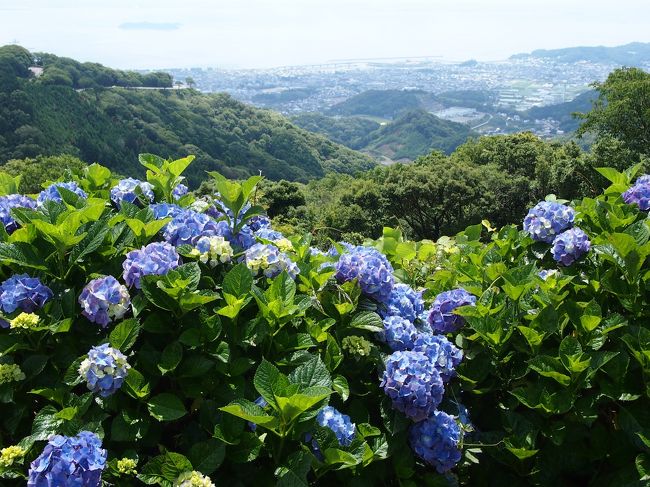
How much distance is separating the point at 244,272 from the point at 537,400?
3.33 feet

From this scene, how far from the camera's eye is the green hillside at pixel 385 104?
171250mm

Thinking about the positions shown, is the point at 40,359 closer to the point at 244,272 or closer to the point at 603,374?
the point at 244,272

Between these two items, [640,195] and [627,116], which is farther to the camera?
[627,116]

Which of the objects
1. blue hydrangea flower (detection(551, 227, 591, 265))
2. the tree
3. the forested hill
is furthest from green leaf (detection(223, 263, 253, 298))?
the forested hill

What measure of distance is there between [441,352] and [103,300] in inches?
40.6

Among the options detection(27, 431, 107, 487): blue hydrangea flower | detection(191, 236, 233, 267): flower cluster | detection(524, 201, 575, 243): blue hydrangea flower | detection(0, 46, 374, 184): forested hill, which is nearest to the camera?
detection(27, 431, 107, 487): blue hydrangea flower

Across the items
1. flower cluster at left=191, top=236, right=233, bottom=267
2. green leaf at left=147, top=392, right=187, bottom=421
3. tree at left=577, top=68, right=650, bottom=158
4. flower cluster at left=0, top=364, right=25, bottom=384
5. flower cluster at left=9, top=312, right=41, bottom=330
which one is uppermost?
flower cluster at left=191, top=236, right=233, bottom=267

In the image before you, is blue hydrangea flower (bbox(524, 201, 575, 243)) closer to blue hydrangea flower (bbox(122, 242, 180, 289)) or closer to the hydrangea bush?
the hydrangea bush

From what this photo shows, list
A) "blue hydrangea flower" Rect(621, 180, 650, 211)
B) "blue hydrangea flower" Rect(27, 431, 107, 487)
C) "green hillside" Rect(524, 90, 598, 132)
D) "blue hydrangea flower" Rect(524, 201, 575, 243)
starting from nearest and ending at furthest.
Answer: "blue hydrangea flower" Rect(27, 431, 107, 487), "blue hydrangea flower" Rect(524, 201, 575, 243), "blue hydrangea flower" Rect(621, 180, 650, 211), "green hillside" Rect(524, 90, 598, 132)

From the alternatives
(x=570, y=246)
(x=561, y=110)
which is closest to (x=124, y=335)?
(x=570, y=246)

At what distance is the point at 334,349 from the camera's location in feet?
5.06

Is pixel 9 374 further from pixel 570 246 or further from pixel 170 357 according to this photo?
pixel 570 246

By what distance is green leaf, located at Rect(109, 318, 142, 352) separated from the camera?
140cm

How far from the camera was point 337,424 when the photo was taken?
1.42m
